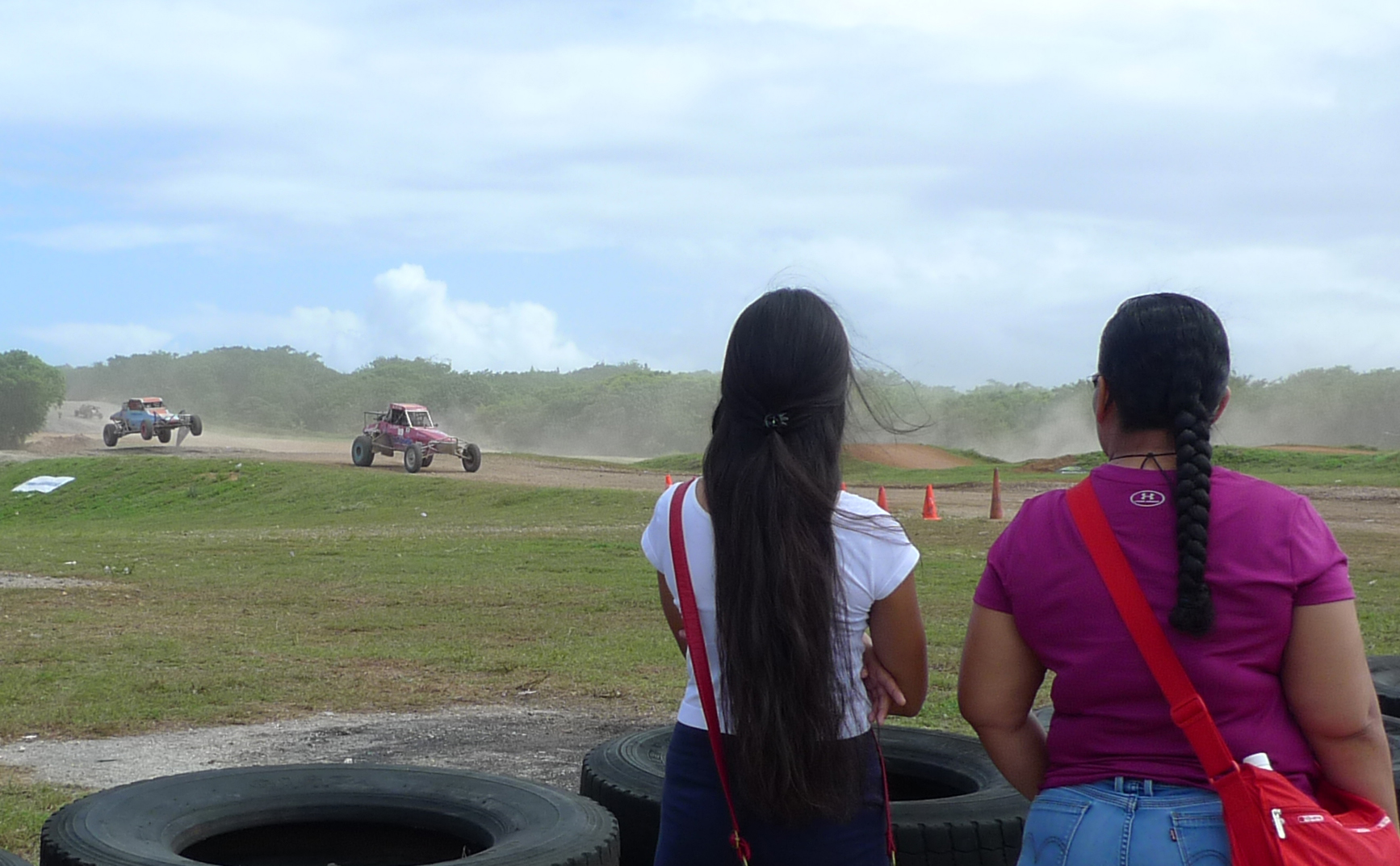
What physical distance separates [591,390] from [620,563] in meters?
78.8

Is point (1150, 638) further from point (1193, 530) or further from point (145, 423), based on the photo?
point (145, 423)

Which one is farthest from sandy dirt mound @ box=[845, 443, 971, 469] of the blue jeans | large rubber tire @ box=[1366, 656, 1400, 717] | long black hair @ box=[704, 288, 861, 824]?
the blue jeans

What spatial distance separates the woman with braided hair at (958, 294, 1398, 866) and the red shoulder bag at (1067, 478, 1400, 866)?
0.02 meters

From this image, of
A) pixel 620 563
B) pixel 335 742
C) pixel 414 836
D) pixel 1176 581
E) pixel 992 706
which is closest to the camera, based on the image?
pixel 1176 581

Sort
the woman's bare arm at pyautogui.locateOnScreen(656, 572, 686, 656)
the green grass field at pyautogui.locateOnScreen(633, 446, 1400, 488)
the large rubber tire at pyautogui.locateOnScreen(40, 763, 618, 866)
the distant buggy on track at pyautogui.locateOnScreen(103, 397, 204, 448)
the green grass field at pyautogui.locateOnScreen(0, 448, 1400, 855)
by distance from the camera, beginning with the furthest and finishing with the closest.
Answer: the distant buggy on track at pyautogui.locateOnScreen(103, 397, 204, 448) → the green grass field at pyautogui.locateOnScreen(633, 446, 1400, 488) → the green grass field at pyautogui.locateOnScreen(0, 448, 1400, 855) → the large rubber tire at pyautogui.locateOnScreen(40, 763, 618, 866) → the woman's bare arm at pyautogui.locateOnScreen(656, 572, 686, 656)

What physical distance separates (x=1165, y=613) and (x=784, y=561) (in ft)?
2.17

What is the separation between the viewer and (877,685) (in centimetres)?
268

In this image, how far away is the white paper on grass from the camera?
1379 inches

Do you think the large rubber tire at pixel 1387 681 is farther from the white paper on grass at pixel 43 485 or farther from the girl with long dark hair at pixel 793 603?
the white paper on grass at pixel 43 485

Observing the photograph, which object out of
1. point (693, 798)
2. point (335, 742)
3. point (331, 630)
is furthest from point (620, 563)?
point (693, 798)

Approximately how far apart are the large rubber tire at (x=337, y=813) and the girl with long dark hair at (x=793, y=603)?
4.43 feet

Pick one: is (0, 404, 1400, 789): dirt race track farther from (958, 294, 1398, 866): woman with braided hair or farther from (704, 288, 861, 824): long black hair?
(958, 294, 1398, 866): woman with braided hair

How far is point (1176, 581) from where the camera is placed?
7.30 feet

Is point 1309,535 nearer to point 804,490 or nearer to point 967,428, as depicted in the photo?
point 804,490
